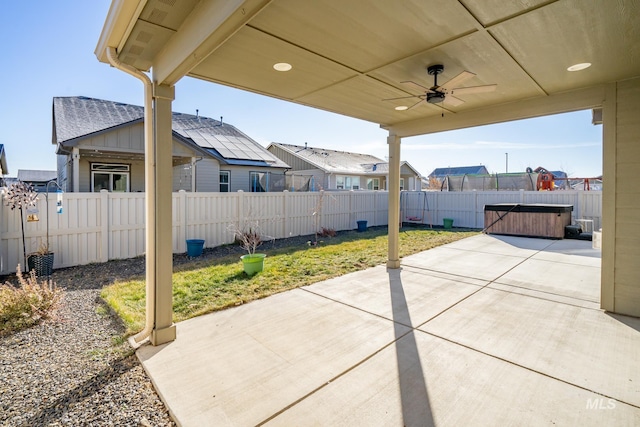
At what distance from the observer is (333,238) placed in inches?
384

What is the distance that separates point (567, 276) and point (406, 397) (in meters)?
4.91

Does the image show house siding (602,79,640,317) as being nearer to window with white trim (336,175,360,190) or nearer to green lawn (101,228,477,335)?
green lawn (101,228,477,335)

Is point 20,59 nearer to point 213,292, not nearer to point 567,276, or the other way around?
point 213,292

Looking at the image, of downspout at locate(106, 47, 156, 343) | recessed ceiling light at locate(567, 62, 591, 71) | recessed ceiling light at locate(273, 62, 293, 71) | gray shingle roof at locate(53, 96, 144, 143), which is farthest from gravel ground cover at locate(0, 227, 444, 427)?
gray shingle roof at locate(53, 96, 144, 143)

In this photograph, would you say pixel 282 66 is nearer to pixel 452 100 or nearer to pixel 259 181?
pixel 452 100

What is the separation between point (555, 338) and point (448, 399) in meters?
1.75

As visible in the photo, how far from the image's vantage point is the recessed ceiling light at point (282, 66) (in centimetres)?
339

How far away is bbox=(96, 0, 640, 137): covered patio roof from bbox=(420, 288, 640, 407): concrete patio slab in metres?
2.78

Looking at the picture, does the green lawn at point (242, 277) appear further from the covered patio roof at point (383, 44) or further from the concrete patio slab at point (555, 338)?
the covered patio roof at point (383, 44)

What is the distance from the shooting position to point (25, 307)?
3.50m

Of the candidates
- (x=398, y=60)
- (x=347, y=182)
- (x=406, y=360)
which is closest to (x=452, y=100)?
(x=398, y=60)

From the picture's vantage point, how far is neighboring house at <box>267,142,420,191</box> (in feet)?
58.4

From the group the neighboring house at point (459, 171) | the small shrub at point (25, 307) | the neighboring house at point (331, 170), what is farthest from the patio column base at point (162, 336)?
the neighboring house at point (459, 171)

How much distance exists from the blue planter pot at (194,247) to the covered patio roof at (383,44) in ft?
13.2
